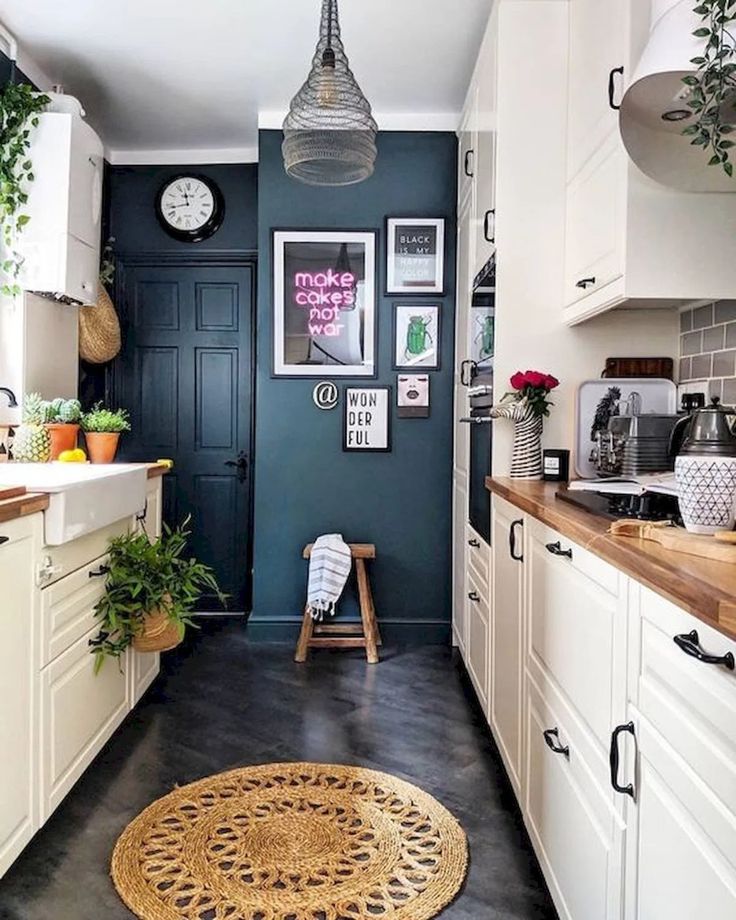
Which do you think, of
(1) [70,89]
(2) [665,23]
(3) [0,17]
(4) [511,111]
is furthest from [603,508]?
(1) [70,89]

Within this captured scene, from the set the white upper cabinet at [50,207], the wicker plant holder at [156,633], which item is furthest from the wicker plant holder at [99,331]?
the wicker plant holder at [156,633]

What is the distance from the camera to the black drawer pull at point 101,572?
2268 mm

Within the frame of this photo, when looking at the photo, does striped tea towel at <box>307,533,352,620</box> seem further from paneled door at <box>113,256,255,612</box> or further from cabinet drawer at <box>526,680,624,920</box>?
cabinet drawer at <box>526,680,624,920</box>

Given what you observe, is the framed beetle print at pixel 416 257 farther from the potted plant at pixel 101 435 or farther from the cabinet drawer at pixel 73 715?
the cabinet drawer at pixel 73 715

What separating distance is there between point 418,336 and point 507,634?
1876 millimetres

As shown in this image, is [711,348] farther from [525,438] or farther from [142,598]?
[142,598]

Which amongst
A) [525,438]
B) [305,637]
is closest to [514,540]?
[525,438]

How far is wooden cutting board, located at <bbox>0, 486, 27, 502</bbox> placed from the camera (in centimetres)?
168

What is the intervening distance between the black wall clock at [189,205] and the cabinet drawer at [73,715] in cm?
257

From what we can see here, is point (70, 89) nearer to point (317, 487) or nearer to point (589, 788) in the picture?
point (317, 487)

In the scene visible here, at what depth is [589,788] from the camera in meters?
1.33

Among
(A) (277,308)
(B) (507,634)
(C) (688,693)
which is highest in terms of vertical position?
(A) (277,308)

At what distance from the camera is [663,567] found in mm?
1009

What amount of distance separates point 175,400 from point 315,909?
10.0 ft
